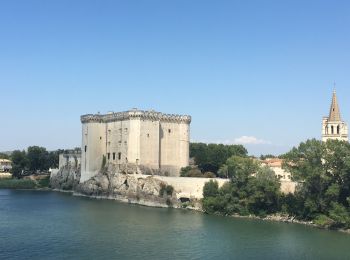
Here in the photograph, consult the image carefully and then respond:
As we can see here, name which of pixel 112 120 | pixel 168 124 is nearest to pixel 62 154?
pixel 112 120

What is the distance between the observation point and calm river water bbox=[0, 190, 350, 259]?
28.6 m

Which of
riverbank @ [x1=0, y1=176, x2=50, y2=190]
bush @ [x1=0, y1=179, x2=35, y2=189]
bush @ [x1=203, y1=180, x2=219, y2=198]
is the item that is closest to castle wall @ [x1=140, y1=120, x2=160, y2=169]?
bush @ [x1=203, y1=180, x2=219, y2=198]

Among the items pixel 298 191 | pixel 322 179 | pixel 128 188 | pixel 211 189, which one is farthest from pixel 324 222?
pixel 128 188

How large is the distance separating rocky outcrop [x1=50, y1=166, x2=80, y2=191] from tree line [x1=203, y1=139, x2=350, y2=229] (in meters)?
29.8

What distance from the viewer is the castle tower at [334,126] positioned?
51.4 metres

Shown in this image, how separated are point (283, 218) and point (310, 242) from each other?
9.00 metres

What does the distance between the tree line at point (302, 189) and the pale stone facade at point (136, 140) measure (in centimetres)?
1556

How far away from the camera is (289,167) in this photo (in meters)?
41.1

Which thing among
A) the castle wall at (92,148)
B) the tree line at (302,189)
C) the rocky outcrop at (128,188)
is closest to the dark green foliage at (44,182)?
the rocky outcrop at (128,188)

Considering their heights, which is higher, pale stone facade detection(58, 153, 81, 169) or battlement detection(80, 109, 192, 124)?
battlement detection(80, 109, 192, 124)

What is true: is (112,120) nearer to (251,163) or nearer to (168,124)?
(168,124)

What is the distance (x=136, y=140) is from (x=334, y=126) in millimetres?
21149

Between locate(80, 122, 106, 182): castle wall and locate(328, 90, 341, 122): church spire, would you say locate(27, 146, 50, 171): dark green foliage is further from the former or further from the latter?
locate(328, 90, 341, 122): church spire

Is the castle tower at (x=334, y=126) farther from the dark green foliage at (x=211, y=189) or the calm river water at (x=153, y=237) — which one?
the calm river water at (x=153, y=237)
